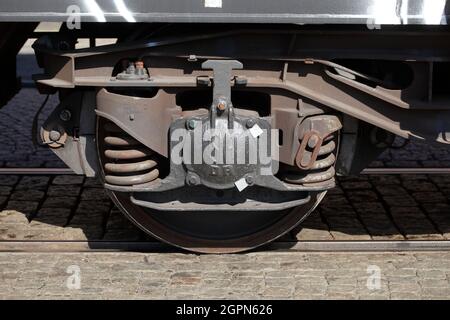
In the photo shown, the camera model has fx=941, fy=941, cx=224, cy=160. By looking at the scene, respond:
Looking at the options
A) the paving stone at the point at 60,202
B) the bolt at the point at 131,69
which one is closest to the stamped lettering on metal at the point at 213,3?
the bolt at the point at 131,69

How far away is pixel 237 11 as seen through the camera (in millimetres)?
5246

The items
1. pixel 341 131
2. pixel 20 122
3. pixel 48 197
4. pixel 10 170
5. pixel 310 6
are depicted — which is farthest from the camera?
pixel 20 122

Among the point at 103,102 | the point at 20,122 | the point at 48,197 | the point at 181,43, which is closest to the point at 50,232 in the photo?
the point at 48,197

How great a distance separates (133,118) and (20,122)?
182 inches

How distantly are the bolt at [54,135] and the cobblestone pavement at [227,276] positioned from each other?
2.63ft

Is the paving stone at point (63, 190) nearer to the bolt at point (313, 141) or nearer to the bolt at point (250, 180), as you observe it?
the bolt at point (250, 180)

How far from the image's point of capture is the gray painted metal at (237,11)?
5215mm

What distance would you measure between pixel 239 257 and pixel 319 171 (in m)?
0.82

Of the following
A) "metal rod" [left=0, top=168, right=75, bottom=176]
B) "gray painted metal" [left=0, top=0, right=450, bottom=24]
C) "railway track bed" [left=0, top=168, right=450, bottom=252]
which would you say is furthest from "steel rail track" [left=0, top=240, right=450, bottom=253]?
"gray painted metal" [left=0, top=0, right=450, bottom=24]

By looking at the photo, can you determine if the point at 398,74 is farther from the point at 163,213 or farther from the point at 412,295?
the point at 163,213

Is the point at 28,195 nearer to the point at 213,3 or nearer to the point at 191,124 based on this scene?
the point at 191,124

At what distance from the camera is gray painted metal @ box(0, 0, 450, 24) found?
5.21 meters

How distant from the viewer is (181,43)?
5660mm

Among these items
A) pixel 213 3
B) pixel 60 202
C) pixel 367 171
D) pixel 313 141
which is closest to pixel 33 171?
pixel 60 202
